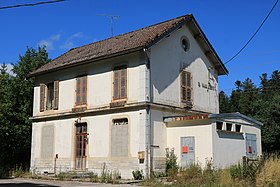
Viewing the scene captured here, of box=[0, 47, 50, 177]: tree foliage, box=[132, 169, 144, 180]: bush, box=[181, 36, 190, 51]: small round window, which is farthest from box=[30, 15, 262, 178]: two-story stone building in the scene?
box=[0, 47, 50, 177]: tree foliage

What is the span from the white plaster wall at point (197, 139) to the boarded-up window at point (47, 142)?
308 inches

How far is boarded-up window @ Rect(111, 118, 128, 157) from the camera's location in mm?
18609

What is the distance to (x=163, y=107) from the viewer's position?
62.2 ft

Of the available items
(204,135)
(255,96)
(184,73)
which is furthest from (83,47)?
(255,96)

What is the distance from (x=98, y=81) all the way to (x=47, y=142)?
18.4 ft

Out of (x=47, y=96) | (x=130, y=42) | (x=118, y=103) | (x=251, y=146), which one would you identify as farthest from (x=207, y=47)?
(x=47, y=96)

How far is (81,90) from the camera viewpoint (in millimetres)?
21391

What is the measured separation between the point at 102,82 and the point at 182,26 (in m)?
5.50

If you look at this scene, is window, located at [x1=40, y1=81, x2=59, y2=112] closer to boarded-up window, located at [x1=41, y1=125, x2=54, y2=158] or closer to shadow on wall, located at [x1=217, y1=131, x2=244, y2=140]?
boarded-up window, located at [x1=41, y1=125, x2=54, y2=158]

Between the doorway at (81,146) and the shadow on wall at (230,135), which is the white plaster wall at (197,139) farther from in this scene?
the doorway at (81,146)

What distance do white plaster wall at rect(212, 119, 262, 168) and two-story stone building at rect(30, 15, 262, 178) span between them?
1.9 inches

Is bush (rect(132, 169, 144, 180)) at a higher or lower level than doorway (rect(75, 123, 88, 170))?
lower

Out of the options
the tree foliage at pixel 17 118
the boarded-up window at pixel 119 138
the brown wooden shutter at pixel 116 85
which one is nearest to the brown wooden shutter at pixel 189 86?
the brown wooden shutter at pixel 116 85

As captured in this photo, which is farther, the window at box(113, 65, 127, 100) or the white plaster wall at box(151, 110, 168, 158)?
the window at box(113, 65, 127, 100)
